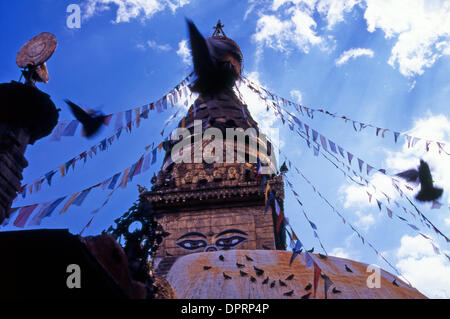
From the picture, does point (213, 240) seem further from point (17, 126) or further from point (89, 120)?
point (17, 126)

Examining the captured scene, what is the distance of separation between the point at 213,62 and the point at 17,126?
1016cm

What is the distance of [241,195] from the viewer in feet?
52.6

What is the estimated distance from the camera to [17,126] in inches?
414

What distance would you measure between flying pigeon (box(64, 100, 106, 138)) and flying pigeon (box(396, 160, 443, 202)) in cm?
823

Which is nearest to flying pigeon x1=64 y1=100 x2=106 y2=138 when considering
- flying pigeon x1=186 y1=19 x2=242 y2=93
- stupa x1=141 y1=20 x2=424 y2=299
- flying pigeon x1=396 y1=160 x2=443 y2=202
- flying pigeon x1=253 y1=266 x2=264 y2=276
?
stupa x1=141 y1=20 x2=424 y2=299

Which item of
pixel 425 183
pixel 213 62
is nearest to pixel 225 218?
pixel 213 62

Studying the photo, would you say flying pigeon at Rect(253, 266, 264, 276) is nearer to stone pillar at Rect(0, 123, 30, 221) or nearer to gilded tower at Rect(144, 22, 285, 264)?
gilded tower at Rect(144, 22, 285, 264)

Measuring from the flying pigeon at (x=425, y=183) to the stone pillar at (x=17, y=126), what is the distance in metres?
9.47

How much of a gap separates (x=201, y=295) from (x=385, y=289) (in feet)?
13.8

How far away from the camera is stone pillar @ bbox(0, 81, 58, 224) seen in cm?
953

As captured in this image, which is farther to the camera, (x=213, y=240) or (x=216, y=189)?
(x=216, y=189)

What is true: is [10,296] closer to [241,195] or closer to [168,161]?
[241,195]

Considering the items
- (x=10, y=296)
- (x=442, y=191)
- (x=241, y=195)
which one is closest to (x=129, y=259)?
(x=10, y=296)

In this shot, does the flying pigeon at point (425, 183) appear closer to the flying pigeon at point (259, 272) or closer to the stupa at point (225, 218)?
the stupa at point (225, 218)
